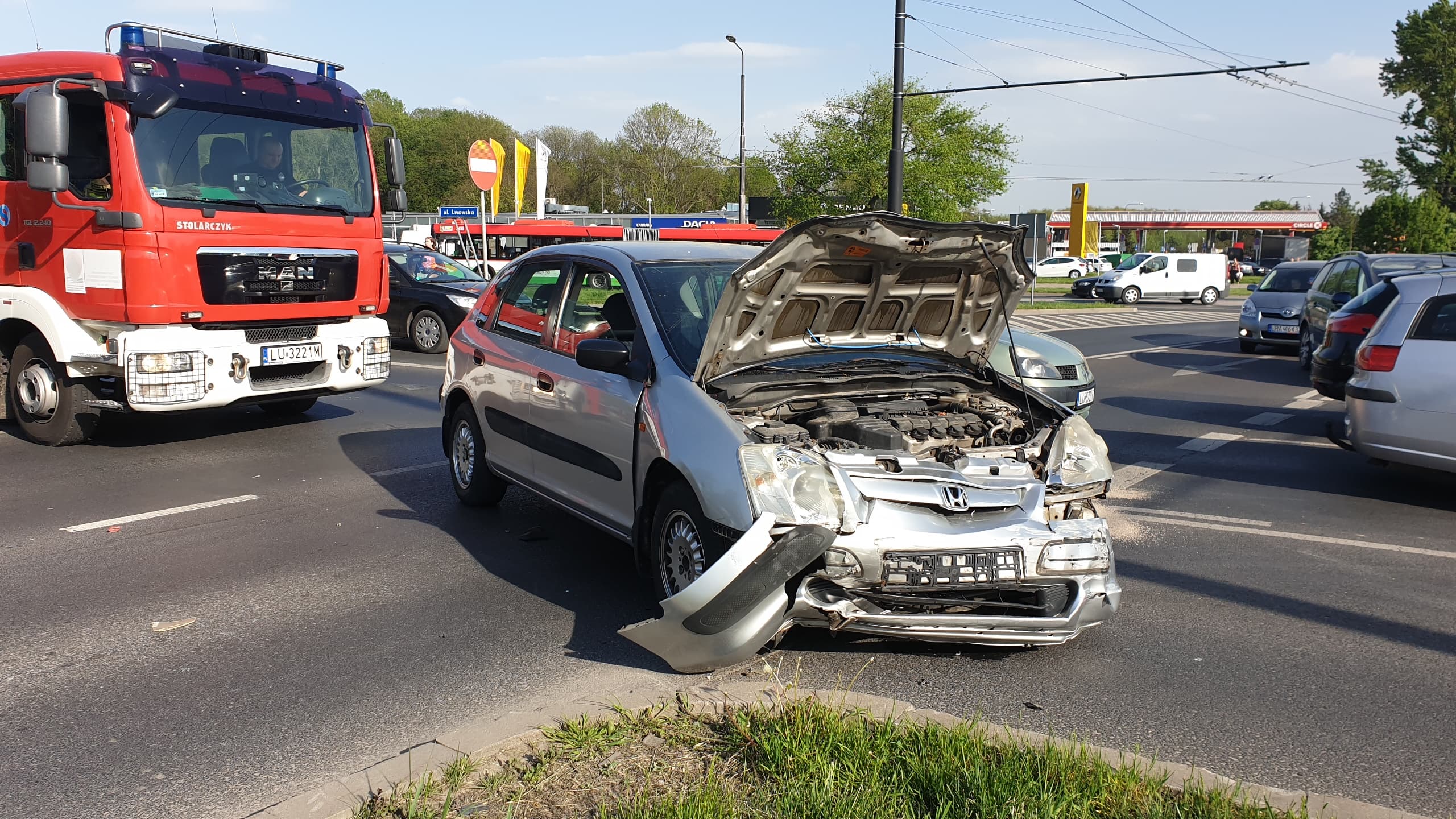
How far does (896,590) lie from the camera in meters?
4.43

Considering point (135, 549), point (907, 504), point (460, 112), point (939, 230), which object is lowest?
point (135, 549)

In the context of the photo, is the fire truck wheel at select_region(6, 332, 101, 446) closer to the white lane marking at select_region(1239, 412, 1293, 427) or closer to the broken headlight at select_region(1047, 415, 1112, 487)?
the broken headlight at select_region(1047, 415, 1112, 487)

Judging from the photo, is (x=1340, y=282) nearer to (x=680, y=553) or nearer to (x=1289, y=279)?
(x=1289, y=279)

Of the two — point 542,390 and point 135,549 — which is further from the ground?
point 542,390

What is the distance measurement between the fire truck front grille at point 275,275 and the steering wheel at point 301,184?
0.53 metres

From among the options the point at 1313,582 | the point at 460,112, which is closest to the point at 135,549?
the point at 1313,582

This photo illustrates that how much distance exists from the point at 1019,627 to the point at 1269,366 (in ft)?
51.2

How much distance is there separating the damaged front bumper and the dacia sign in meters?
39.3

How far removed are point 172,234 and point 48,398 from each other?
1.96 meters

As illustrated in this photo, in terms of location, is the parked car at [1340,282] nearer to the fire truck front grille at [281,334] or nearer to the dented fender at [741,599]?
the fire truck front grille at [281,334]

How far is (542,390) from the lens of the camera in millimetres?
6289

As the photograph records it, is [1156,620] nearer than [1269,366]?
Yes

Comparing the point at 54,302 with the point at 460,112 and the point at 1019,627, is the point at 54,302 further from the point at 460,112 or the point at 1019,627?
the point at 460,112

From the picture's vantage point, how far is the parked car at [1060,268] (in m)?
57.0
